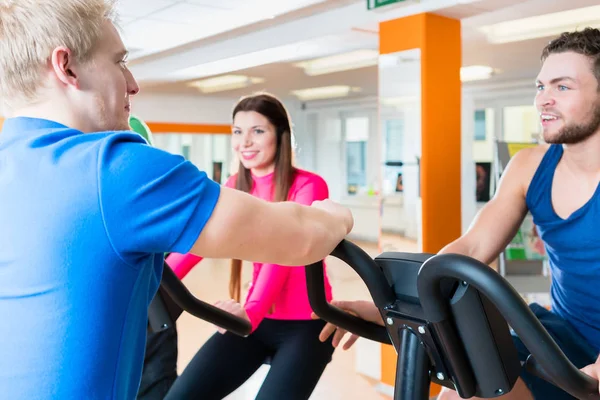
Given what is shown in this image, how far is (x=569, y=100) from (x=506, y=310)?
1.23 meters

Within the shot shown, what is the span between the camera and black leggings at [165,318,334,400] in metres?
1.93

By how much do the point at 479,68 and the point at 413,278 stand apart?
779 centimetres

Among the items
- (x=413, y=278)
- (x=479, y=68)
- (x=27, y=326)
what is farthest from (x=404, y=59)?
(x=479, y=68)

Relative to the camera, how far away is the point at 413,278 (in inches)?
41.1

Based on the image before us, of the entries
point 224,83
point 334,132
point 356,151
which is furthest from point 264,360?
point 334,132

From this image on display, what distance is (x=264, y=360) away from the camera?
2.13 metres

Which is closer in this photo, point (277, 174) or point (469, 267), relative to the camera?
point (469, 267)

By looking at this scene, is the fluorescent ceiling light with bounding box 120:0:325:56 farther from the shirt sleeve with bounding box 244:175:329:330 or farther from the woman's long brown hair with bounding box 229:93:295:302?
the shirt sleeve with bounding box 244:175:329:330

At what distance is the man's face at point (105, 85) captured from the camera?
1020mm

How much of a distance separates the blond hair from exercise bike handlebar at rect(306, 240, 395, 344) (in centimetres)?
55

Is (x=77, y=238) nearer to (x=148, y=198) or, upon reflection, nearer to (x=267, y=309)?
(x=148, y=198)

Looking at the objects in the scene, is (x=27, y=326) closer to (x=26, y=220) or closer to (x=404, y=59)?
(x=26, y=220)

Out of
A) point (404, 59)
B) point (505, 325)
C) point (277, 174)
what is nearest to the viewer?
point (505, 325)

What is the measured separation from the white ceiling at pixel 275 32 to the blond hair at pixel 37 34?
11.3 ft
